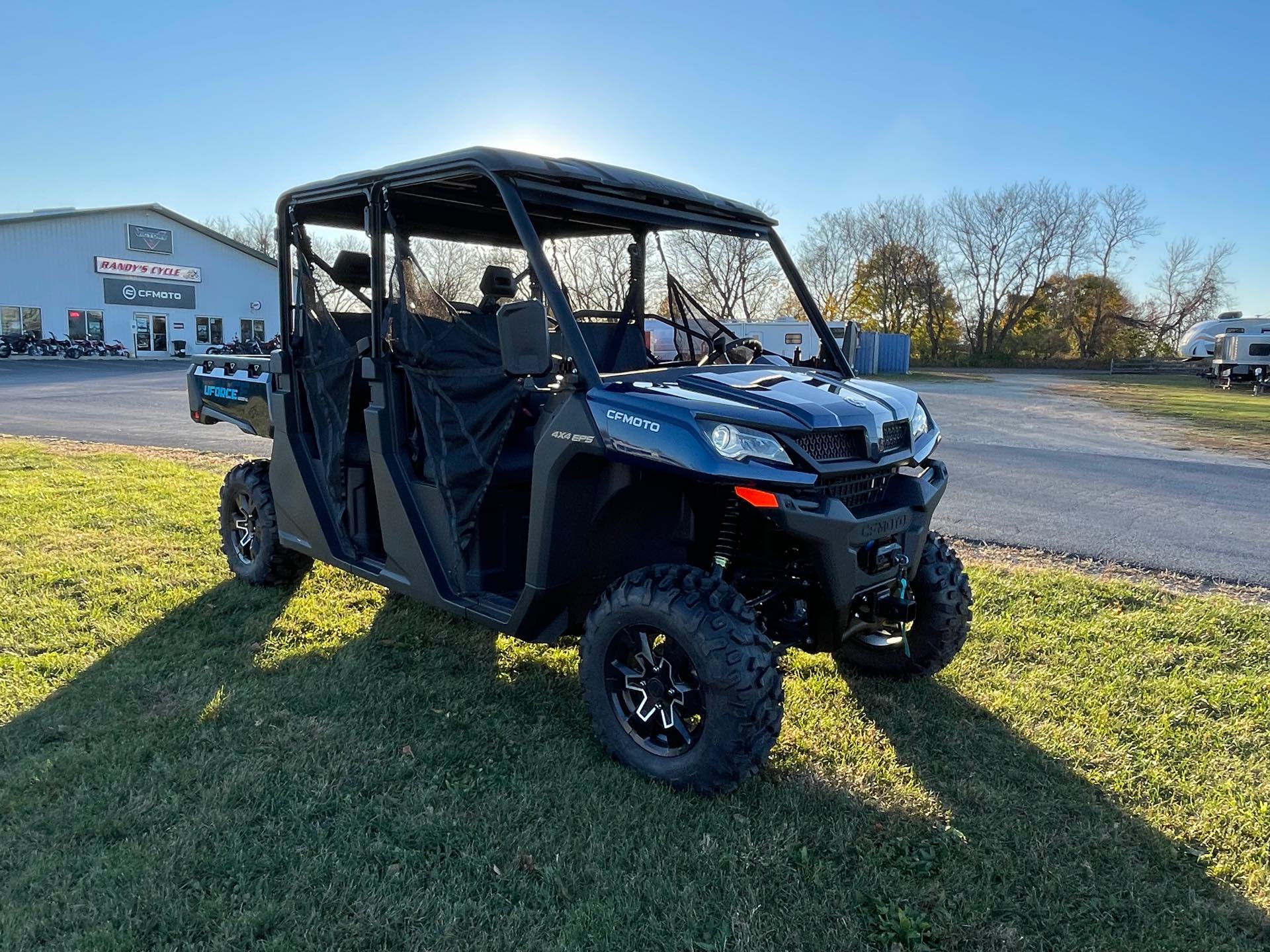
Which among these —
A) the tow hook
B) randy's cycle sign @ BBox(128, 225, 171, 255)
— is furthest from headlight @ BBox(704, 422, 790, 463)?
randy's cycle sign @ BBox(128, 225, 171, 255)

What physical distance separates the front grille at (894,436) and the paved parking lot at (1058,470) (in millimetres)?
3723

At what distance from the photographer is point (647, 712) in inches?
125

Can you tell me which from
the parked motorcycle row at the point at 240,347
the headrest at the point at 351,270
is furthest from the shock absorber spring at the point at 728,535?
the parked motorcycle row at the point at 240,347

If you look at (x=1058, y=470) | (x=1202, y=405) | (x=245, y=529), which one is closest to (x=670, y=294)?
(x=245, y=529)

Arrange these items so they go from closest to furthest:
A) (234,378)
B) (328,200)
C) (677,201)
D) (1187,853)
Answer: (1187,853) < (677,201) < (328,200) < (234,378)

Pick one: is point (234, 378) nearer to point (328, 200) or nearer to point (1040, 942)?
point (328, 200)

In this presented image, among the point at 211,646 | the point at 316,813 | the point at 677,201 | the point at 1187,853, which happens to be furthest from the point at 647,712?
the point at 211,646

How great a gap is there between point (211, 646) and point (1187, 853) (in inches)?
167

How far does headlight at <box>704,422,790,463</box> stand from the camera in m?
2.80

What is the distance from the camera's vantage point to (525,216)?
3.21m

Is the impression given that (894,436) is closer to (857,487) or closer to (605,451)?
(857,487)

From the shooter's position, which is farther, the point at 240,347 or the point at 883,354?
the point at 883,354

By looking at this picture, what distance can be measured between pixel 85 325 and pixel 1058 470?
127ft

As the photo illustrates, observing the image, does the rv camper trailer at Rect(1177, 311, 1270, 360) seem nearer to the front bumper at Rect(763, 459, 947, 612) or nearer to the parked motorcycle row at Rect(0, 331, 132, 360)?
the front bumper at Rect(763, 459, 947, 612)
